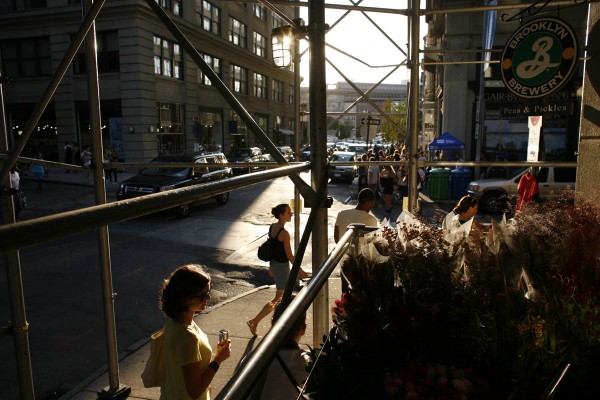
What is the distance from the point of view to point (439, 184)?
692 inches

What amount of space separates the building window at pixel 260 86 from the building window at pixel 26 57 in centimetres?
1855

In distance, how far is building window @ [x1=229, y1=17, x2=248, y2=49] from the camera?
3747cm

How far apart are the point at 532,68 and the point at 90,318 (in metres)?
6.40

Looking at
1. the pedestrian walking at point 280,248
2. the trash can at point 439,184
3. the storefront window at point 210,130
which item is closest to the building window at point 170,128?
the storefront window at point 210,130

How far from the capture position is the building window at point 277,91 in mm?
48644

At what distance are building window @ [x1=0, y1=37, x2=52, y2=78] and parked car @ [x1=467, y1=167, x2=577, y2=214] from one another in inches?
1009

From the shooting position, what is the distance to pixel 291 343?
10.8 ft

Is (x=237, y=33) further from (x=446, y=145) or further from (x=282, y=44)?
(x=282, y=44)

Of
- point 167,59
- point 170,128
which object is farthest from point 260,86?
point 170,128

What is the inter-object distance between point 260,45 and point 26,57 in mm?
20606

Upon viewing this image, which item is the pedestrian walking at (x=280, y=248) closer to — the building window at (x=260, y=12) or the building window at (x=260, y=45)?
the building window at (x=260, y=12)

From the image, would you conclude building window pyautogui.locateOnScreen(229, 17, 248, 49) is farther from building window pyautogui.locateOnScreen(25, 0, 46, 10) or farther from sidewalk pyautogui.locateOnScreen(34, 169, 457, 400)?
sidewalk pyautogui.locateOnScreen(34, 169, 457, 400)

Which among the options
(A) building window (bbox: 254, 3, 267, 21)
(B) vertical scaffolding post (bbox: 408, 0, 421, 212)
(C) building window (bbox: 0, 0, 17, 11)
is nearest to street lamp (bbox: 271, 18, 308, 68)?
(B) vertical scaffolding post (bbox: 408, 0, 421, 212)

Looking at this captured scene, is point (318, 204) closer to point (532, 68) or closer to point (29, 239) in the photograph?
point (29, 239)
